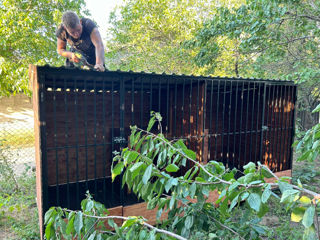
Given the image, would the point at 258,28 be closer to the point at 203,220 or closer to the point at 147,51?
the point at 203,220

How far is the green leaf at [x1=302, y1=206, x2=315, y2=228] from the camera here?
60 cm

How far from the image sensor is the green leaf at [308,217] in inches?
23.5

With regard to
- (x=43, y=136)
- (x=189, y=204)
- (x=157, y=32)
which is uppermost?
(x=157, y=32)

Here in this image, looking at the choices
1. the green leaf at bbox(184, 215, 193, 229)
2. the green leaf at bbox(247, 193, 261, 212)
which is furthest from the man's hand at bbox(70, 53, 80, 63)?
the green leaf at bbox(247, 193, 261, 212)

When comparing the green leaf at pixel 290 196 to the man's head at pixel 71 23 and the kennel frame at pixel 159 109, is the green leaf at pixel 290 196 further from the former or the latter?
the man's head at pixel 71 23

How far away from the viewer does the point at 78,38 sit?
2926 millimetres

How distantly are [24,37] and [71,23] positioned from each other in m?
3.84

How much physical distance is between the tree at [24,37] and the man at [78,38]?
245cm

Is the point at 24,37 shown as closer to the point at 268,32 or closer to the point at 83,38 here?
the point at 83,38

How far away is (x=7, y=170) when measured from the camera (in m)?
4.12

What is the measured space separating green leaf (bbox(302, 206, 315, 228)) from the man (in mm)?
2407

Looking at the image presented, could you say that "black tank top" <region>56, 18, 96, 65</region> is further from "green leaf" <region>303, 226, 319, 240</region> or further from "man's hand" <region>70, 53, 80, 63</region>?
"green leaf" <region>303, 226, 319, 240</region>

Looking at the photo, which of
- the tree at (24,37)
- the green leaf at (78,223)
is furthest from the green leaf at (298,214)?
the tree at (24,37)

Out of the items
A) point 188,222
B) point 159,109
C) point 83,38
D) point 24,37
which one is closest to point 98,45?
point 83,38
